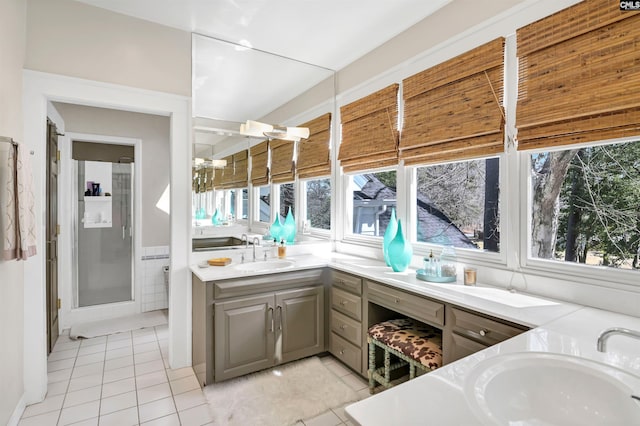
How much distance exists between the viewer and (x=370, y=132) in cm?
304

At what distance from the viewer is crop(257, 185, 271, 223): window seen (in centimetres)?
337

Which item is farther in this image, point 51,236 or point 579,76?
point 51,236

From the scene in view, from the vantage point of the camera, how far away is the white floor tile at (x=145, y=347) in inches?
120

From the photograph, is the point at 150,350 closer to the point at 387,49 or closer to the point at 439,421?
the point at 439,421

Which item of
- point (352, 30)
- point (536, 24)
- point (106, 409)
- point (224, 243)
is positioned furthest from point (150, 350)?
point (536, 24)

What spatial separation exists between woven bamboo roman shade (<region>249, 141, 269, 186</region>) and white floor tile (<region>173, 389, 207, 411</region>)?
74.9 inches

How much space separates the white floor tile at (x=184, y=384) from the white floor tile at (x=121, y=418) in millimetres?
297

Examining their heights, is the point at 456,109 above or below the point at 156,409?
above

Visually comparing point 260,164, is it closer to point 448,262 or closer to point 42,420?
point 448,262

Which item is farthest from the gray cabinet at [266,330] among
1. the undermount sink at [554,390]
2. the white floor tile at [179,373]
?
the undermount sink at [554,390]

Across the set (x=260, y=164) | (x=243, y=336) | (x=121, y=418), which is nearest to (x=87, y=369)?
(x=121, y=418)

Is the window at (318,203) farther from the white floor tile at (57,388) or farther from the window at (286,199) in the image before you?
the white floor tile at (57,388)

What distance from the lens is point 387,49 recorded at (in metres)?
2.88

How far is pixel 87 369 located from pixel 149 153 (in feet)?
7.97
